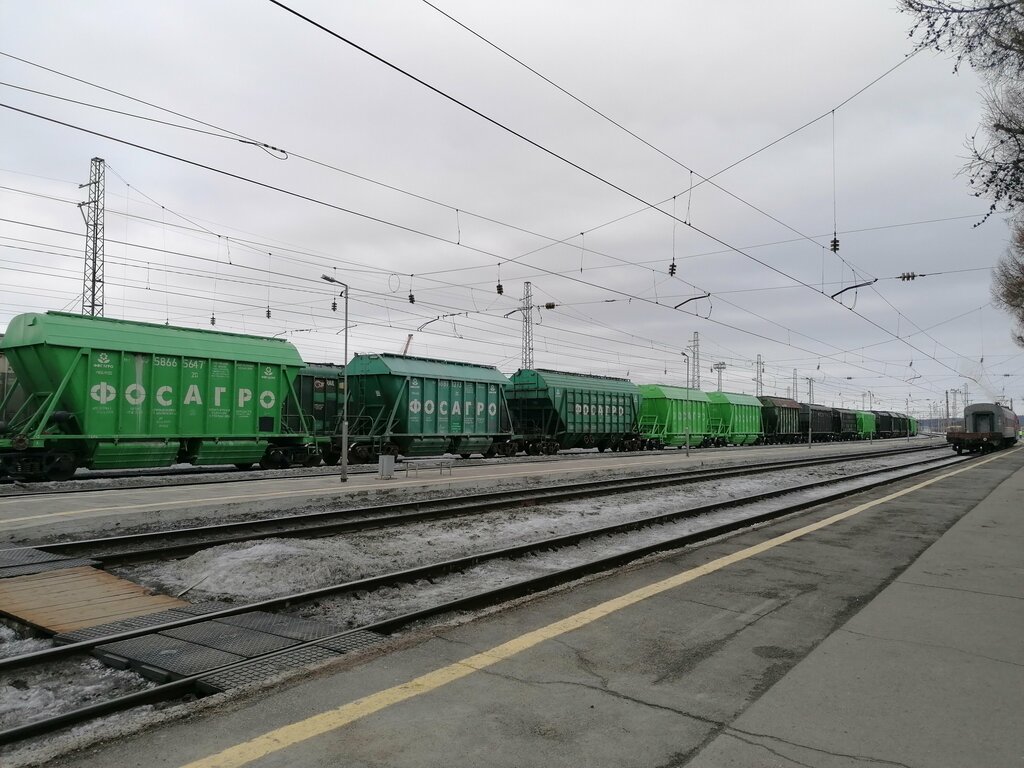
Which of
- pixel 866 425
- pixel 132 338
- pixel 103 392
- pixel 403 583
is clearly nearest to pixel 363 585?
pixel 403 583

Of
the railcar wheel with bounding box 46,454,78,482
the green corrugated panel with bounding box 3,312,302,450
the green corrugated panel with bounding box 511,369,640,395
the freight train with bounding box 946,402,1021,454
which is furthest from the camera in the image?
the freight train with bounding box 946,402,1021,454

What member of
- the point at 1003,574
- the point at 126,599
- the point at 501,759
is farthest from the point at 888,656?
the point at 126,599

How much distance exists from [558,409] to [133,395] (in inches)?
750

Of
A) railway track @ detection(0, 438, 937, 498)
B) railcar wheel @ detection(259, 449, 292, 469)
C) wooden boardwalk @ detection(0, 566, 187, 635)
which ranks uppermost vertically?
railcar wheel @ detection(259, 449, 292, 469)

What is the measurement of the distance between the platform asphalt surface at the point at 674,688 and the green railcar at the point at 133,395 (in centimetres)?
1440

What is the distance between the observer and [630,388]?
1448 inches

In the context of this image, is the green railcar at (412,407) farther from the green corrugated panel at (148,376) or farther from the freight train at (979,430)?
the freight train at (979,430)

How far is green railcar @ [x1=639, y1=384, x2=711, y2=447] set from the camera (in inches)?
1554

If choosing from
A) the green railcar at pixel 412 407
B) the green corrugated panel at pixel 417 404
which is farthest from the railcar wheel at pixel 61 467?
the green corrugated panel at pixel 417 404

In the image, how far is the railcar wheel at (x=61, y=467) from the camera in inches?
627

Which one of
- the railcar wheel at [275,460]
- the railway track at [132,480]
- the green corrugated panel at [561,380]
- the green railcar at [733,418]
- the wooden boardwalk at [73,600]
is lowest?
the wooden boardwalk at [73,600]

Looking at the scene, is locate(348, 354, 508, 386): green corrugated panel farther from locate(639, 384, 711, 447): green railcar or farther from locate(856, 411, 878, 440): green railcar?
locate(856, 411, 878, 440): green railcar

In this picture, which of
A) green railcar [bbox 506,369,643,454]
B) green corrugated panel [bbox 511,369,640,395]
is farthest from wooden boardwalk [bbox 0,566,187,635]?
green corrugated panel [bbox 511,369,640,395]

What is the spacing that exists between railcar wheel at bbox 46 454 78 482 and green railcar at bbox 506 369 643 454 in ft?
58.9
